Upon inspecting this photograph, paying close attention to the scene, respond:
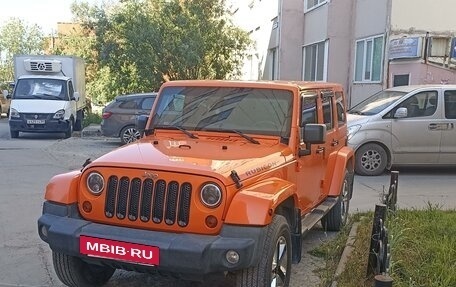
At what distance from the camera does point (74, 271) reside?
13.4 ft

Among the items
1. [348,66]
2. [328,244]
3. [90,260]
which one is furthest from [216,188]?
[348,66]

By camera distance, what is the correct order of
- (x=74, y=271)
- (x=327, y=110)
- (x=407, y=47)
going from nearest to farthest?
(x=74, y=271), (x=327, y=110), (x=407, y=47)

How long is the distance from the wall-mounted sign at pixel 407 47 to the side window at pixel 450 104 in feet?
12.6

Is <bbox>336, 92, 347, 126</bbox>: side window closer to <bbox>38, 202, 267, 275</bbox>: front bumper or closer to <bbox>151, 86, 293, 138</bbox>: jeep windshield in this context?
<bbox>151, 86, 293, 138</bbox>: jeep windshield

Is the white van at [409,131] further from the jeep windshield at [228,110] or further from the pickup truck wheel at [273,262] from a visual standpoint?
the pickup truck wheel at [273,262]

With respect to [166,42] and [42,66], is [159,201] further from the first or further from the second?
[166,42]

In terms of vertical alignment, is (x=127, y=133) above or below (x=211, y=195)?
below

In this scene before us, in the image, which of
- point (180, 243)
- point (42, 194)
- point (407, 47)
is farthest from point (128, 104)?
point (180, 243)

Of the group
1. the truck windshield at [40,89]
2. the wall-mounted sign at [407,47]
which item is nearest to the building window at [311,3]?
the wall-mounted sign at [407,47]

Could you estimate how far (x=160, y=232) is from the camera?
3.58m

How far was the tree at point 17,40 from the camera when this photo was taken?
5228cm

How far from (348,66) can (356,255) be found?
13.7m

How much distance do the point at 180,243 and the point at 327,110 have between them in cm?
305

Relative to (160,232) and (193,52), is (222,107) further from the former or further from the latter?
(193,52)
